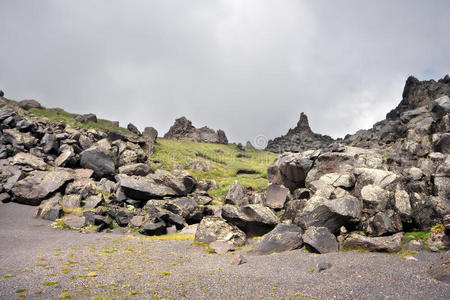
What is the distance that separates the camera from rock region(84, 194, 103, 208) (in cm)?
3102

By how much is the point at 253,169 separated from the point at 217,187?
34074 mm

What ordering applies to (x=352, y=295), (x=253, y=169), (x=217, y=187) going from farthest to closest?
1. (x=253, y=169)
2. (x=217, y=187)
3. (x=352, y=295)

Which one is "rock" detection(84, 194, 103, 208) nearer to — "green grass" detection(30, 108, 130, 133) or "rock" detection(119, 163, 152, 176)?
"rock" detection(119, 163, 152, 176)

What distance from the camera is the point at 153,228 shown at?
2614 centimetres

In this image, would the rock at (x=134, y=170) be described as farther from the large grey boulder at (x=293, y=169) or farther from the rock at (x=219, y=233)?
the large grey boulder at (x=293, y=169)

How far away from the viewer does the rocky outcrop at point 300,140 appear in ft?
546

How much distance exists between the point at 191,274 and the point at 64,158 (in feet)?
124

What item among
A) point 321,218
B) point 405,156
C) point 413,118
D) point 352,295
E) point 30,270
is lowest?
point 30,270

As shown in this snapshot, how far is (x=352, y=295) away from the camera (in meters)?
10.6

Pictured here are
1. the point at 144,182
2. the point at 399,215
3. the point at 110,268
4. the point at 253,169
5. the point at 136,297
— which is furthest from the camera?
the point at 253,169

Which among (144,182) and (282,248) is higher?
(144,182)

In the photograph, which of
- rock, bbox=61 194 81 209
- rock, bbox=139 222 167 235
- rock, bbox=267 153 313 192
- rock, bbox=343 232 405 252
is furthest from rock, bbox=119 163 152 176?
rock, bbox=343 232 405 252

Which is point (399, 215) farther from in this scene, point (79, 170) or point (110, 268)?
point (79, 170)

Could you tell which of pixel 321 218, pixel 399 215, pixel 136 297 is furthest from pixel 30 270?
pixel 399 215
